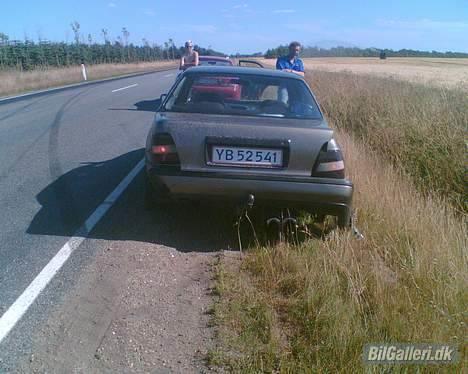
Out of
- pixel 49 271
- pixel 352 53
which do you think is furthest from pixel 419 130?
pixel 352 53

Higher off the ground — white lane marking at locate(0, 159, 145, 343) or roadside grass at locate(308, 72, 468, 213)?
roadside grass at locate(308, 72, 468, 213)

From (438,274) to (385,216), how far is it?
1.22m

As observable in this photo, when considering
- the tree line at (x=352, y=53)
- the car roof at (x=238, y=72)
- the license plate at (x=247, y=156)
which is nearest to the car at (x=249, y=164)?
the license plate at (x=247, y=156)

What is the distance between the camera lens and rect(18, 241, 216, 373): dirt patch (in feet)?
7.72

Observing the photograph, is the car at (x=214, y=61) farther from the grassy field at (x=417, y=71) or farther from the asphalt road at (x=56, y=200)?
the grassy field at (x=417, y=71)

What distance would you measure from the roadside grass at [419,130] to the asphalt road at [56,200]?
336 cm

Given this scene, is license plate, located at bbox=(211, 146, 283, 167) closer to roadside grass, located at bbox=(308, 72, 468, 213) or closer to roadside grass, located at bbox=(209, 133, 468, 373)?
roadside grass, located at bbox=(209, 133, 468, 373)

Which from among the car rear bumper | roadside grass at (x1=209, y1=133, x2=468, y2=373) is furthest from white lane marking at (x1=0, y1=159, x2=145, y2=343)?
roadside grass at (x1=209, y1=133, x2=468, y2=373)

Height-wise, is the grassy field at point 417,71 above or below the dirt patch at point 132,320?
above

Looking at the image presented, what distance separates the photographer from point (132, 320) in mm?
2727

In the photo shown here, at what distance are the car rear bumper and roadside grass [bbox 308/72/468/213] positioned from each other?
82.1 inches

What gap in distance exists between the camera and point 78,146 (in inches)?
305

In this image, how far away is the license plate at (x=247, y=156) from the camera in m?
3.54

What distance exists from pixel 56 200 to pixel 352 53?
4574 centimetres
